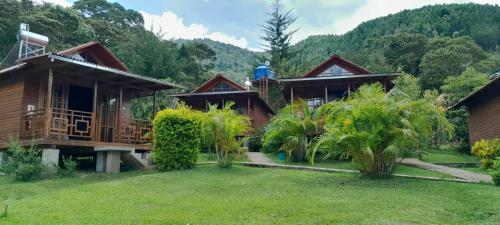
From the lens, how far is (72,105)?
17844 millimetres

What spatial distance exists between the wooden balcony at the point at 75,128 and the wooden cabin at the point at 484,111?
13985 mm

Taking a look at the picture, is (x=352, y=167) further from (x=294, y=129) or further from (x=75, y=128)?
(x=75, y=128)

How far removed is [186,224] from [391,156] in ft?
21.1

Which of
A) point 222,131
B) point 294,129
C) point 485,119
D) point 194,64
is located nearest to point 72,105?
point 222,131

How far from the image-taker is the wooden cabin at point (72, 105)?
14.0 meters

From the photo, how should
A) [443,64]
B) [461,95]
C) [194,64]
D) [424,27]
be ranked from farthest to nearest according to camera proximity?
[424,27] → [194,64] → [443,64] → [461,95]

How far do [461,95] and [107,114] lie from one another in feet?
71.0

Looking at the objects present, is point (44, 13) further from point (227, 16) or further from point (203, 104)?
point (203, 104)

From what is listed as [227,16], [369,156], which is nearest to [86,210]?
[369,156]

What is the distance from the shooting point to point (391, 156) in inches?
446

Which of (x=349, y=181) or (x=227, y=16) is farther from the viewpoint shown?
(x=227, y=16)

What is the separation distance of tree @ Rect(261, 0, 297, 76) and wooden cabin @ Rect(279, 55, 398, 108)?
19241 millimetres

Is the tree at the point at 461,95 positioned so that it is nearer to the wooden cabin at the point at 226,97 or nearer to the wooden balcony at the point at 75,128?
the wooden cabin at the point at 226,97

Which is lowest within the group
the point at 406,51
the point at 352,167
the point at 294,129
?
the point at 352,167
